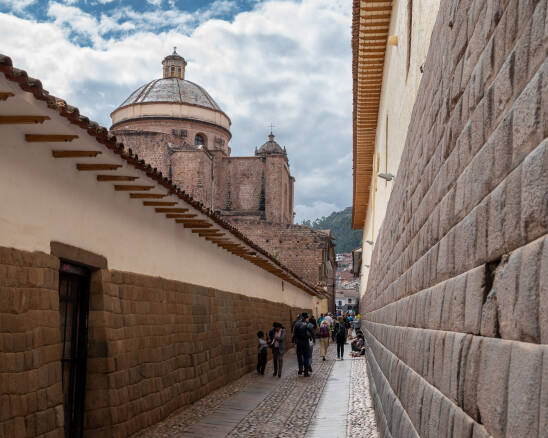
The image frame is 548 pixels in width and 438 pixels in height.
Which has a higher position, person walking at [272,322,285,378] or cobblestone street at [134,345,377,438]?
person walking at [272,322,285,378]

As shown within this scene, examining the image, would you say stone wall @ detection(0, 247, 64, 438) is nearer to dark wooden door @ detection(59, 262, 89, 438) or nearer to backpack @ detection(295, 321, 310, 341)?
dark wooden door @ detection(59, 262, 89, 438)

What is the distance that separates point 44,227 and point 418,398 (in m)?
4.43

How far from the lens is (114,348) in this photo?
27.1 feet

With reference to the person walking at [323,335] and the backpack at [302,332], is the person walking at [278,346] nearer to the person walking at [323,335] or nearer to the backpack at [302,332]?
the backpack at [302,332]

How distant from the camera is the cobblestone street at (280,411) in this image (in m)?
9.23

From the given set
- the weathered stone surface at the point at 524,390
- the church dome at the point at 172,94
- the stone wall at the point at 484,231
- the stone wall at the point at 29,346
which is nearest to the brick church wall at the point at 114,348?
the stone wall at the point at 29,346

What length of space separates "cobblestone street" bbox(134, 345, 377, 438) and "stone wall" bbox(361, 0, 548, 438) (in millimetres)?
5465

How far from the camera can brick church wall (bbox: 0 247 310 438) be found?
590 cm

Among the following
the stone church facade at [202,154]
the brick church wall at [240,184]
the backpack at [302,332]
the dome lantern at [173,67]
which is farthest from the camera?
Answer: the dome lantern at [173,67]

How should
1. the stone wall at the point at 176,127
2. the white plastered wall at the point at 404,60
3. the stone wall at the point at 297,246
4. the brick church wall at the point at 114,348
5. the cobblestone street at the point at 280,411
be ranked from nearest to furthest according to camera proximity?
the white plastered wall at the point at 404,60, the brick church wall at the point at 114,348, the cobblestone street at the point at 280,411, the stone wall at the point at 297,246, the stone wall at the point at 176,127

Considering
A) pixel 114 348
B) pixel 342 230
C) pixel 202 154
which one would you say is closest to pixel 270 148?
pixel 202 154

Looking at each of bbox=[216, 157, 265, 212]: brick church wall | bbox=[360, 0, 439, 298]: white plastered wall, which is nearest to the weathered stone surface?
bbox=[360, 0, 439, 298]: white plastered wall

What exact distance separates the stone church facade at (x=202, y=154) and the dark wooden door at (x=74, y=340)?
39.1 metres

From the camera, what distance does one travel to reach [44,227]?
6.73 metres
